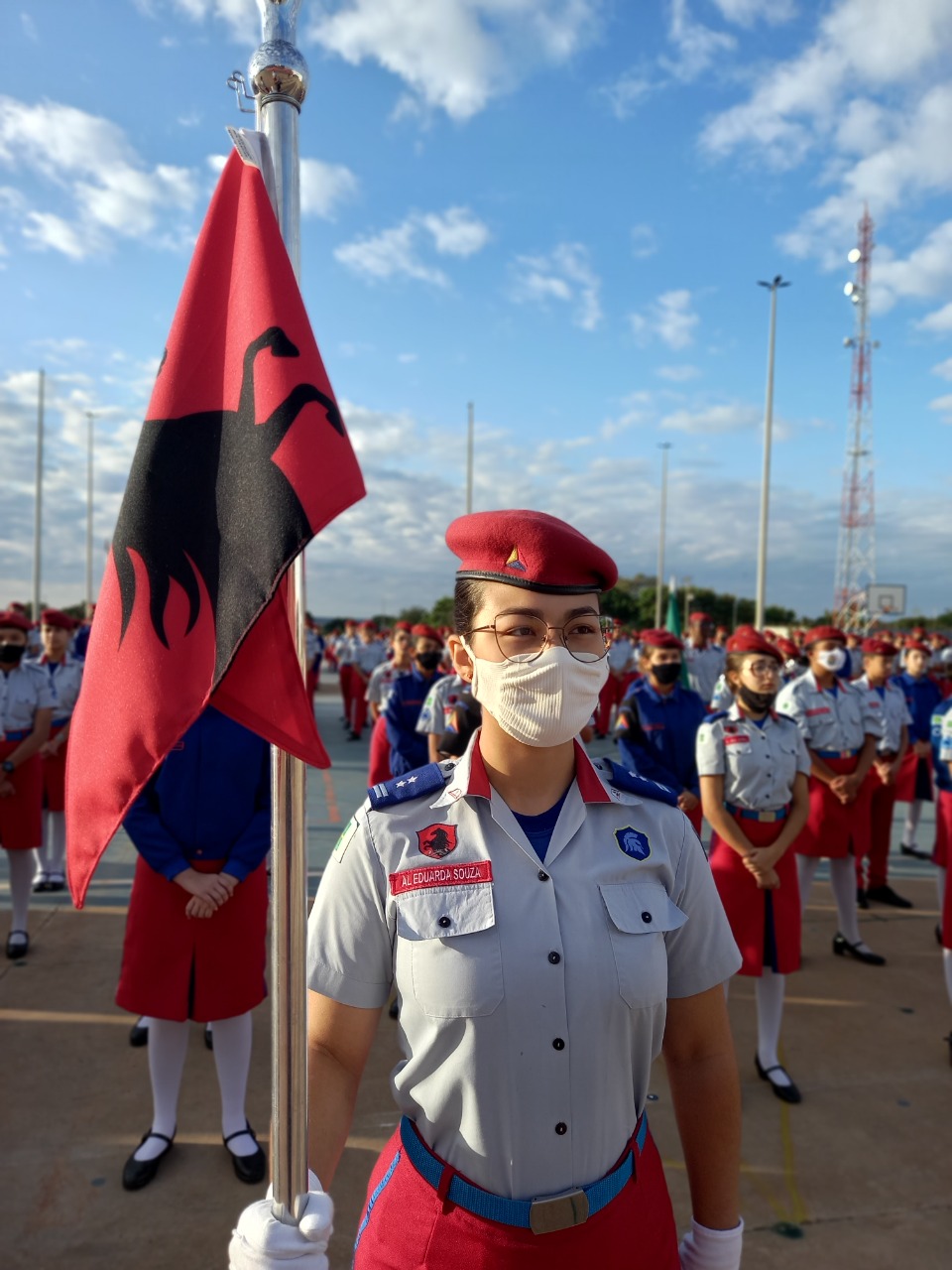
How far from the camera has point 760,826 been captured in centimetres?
409

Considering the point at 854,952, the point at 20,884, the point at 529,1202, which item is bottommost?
the point at 854,952

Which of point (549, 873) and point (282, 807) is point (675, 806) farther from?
point (282, 807)

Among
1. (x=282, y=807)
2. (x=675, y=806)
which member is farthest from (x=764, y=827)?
(x=282, y=807)

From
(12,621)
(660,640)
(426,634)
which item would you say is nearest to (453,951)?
(660,640)

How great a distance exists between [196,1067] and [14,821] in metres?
2.33

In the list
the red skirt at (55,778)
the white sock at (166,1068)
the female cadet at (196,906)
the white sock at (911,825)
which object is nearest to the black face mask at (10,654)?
the red skirt at (55,778)

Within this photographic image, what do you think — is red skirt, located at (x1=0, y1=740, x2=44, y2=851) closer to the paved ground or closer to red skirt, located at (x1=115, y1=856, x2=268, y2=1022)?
the paved ground

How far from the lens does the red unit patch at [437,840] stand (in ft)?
5.03

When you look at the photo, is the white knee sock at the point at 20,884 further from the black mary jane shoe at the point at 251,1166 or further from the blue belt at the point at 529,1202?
the blue belt at the point at 529,1202

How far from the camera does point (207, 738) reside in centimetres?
326

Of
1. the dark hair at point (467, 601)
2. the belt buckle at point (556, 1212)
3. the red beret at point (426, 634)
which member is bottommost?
the belt buckle at point (556, 1212)

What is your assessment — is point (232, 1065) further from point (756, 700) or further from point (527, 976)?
point (756, 700)

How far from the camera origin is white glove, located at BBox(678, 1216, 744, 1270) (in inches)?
60.5

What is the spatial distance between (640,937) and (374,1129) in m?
2.68
